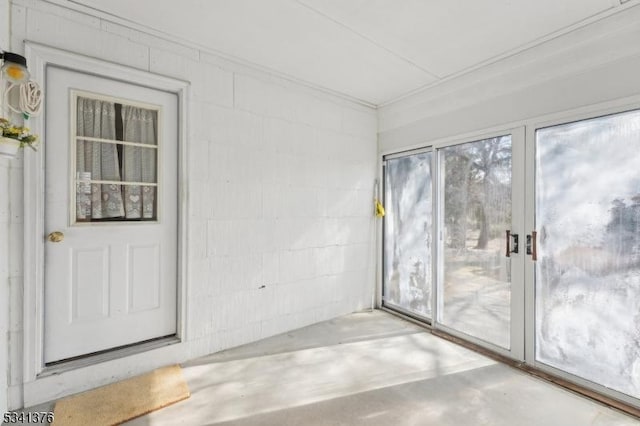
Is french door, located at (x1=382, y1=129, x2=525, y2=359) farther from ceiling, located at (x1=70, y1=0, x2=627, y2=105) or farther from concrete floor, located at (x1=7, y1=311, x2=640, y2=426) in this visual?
ceiling, located at (x1=70, y1=0, x2=627, y2=105)

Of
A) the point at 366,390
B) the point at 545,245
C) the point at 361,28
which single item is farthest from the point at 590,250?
the point at 361,28

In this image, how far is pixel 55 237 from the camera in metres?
2.12

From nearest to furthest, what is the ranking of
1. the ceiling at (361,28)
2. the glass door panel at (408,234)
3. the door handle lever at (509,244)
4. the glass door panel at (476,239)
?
the ceiling at (361,28), the door handle lever at (509,244), the glass door panel at (476,239), the glass door panel at (408,234)

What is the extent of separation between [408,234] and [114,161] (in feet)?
10.5

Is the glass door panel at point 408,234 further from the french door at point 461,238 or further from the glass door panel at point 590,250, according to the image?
the glass door panel at point 590,250

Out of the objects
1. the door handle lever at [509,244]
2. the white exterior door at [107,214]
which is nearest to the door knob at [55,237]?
the white exterior door at [107,214]

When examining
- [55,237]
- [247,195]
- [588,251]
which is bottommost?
[588,251]

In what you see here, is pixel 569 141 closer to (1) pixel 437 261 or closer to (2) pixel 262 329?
(1) pixel 437 261

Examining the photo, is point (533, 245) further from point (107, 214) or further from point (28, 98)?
point (28, 98)

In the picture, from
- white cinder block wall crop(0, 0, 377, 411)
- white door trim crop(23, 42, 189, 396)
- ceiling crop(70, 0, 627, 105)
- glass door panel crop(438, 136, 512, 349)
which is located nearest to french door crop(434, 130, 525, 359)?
glass door panel crop(438, 136, 512, 349)

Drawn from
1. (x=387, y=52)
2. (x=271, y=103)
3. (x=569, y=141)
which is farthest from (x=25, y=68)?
(x=569, y=141)

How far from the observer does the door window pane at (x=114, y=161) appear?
90.0 inches

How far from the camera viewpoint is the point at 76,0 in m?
2.10

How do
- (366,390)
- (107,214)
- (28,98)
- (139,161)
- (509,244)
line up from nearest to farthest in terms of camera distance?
1. (28,98)
2. (366,390)
3. (107,214)
4. (139,161)
5. (509,244)
